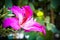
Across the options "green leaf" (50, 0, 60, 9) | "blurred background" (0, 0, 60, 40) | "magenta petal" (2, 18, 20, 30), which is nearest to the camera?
"magenta petal" (2, 18, 20, 30)

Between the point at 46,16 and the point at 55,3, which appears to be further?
the point at 46,16

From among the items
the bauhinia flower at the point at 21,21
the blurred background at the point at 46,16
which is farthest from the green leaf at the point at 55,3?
the bauhinia flower at the point at 21,21

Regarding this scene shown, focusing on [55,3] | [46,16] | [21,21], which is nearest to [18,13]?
[21,21]

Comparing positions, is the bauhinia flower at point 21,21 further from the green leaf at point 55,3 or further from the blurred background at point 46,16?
the green leaf at point 55,3

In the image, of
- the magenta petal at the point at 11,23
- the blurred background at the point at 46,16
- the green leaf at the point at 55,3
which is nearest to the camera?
the magenta petal at the point at 11,23

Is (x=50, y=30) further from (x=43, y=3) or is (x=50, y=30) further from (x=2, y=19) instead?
(x=2, y=19)

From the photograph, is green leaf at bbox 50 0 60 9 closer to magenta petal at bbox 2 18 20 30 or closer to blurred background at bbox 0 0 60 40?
blurred background at bbox 0 0 60 40

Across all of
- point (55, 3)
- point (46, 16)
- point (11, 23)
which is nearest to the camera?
point (11, 23)

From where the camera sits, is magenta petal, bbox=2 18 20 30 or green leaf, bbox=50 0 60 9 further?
green leaf, bbox=50 0 60 9

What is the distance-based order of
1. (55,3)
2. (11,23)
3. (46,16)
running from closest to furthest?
(11,23) < (55,3) < (46,16)

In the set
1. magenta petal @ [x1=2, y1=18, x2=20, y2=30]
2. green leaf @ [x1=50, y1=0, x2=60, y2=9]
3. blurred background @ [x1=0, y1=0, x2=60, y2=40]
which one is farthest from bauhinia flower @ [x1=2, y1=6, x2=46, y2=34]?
green leaf @ [x1=50, y1=0, x2=60, y2=9]

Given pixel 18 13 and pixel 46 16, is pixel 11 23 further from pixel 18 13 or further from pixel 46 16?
pixel 46 16

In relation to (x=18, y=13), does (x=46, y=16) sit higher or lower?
lower

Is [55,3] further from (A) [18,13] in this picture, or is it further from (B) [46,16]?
(A) [18,13]
